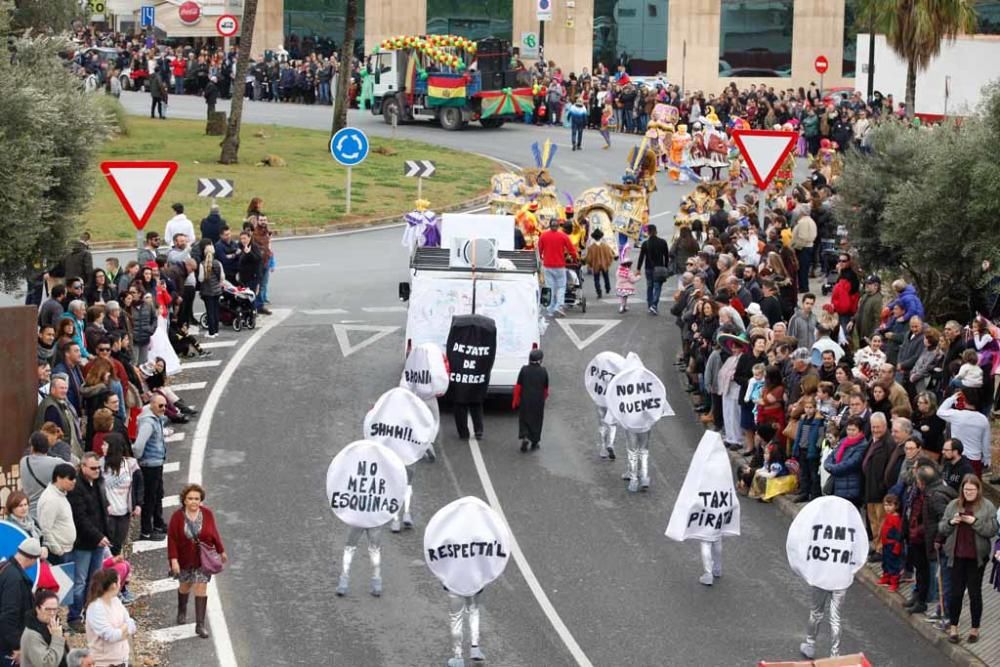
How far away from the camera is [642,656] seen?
15133 millimetres

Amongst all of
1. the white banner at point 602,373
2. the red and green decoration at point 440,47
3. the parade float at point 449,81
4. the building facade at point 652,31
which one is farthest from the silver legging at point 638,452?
the building facade at point 652,31

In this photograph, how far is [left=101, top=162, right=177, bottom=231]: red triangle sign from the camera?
1869 centimetres

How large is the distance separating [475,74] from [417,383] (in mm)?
35642

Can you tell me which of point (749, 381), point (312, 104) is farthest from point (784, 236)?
point (312, 104)

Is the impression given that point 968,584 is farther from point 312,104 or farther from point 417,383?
point 312,104

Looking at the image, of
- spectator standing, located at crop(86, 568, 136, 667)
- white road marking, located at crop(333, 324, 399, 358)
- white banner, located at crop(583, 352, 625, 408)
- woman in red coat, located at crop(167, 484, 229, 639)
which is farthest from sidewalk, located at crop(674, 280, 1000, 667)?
white road marking, located at crop(333, 324, 399, 358)

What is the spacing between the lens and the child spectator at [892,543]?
16766 mm

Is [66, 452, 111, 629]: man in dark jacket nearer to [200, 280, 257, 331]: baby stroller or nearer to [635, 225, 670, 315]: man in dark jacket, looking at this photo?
[200, 280, 257, 331]: baby stroller

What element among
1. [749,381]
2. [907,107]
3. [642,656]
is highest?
[907,107]

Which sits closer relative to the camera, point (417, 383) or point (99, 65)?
point (417, 383)

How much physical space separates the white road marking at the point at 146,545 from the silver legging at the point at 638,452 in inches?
224

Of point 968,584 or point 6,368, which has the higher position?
point 6,368

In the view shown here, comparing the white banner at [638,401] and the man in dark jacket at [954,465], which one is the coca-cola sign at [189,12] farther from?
the man in dark jacket at [954,465]

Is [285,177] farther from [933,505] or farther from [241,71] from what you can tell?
[933,505]
